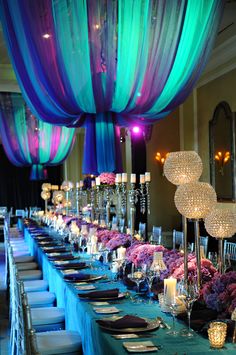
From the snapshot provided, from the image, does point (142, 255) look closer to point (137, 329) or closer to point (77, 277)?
point (77, 277)

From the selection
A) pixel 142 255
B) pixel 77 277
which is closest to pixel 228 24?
pixel 142 255

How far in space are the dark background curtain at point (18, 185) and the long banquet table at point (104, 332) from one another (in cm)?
1908

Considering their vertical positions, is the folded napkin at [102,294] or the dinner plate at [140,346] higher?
the folded napkin at [102,294]

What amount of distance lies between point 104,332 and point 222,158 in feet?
23.5

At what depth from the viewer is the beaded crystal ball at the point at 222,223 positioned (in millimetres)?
3123

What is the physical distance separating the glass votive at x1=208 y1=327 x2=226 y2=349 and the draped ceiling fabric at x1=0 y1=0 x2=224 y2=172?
225cm

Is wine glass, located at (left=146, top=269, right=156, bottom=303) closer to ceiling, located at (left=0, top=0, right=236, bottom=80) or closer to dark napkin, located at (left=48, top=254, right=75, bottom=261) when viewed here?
dark napkin, located at (left=48, top=254, right=75, bottom=261)

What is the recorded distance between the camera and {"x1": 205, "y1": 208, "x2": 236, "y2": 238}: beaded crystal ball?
10.2ft

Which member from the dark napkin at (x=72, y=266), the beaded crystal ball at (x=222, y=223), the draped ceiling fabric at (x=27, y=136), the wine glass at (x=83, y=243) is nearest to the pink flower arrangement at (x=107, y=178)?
the wine glass at (x=83, y=243)

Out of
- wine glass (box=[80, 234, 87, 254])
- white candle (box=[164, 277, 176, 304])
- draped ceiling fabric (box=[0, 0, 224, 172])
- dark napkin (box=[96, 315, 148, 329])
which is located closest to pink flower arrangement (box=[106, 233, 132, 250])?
wine glass (box=[80, 234, 87, 254])

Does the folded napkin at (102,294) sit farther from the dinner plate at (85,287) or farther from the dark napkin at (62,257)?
the dark napkin at (62,257)

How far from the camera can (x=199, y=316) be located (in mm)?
2600

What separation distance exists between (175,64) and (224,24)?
13.2 feet

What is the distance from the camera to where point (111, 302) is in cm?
321
